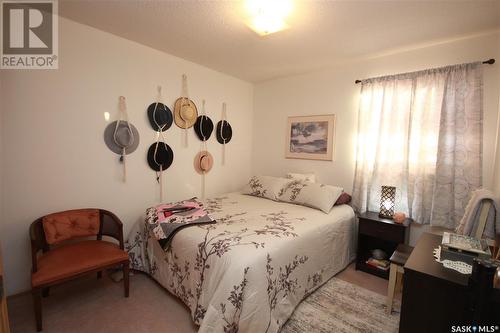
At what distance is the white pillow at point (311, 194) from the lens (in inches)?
106

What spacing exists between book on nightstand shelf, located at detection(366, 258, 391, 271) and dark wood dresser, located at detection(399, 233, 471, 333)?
4.48ft

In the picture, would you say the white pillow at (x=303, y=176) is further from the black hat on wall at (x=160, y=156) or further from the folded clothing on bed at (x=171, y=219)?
the black hat on wall at (x=160, y=156)

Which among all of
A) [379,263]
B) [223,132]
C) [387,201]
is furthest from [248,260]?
[223,132]

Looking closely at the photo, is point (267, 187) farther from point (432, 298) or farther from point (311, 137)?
point (432, 298)

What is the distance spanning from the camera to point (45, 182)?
7.02ft

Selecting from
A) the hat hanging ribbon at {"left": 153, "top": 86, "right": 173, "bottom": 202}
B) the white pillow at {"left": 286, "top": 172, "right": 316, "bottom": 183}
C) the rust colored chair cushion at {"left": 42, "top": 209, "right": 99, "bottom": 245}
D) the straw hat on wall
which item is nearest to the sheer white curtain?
the white pillow at {"left": 286, "top": 172, "right": 316, "bottom": 183}

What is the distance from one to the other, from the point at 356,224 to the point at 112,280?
277 cm

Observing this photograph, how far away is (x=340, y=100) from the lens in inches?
123

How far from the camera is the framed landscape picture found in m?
3.23

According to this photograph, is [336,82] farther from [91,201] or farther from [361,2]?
[91,201]

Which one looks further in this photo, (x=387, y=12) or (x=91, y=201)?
(x=91, y=201)

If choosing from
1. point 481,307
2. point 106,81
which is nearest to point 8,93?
point 106,81

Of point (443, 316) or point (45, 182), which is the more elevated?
point (45, 182)

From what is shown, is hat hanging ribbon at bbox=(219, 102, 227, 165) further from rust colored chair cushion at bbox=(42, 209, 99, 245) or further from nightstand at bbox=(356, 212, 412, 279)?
nightstand at bbox=(356, 212, 412, 279)
